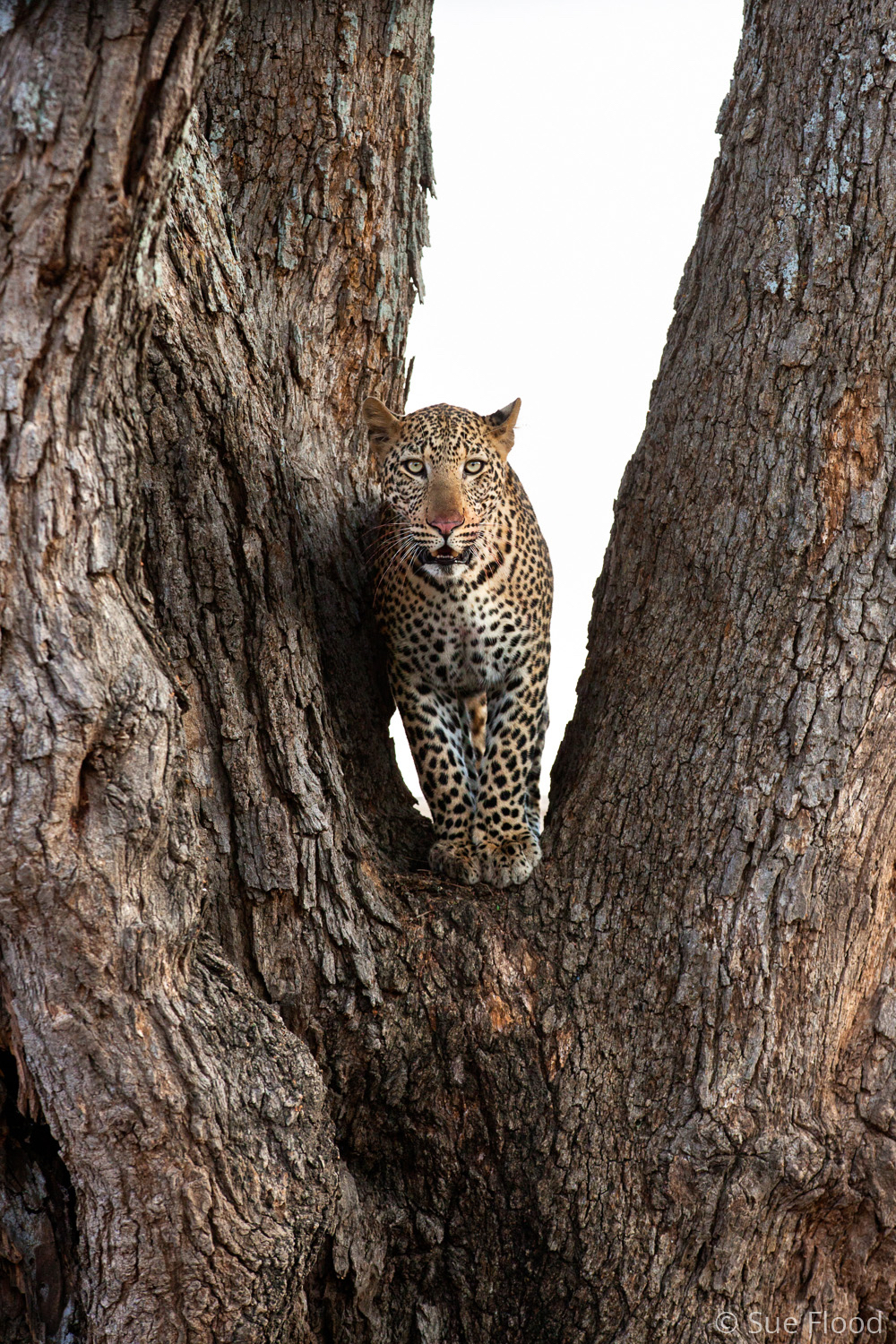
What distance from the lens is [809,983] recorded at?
3.67 metres

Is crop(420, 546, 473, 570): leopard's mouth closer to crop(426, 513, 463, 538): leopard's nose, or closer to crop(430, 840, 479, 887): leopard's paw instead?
crop(426, 513, 463, 538): leopard's nose

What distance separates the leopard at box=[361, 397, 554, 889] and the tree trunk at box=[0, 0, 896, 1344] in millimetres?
678

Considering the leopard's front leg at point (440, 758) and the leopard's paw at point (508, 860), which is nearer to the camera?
the leopard's paw at point (508, 860)

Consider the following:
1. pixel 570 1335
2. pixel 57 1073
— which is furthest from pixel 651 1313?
pixel 57 1073

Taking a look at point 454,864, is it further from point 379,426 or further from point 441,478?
point 379,426

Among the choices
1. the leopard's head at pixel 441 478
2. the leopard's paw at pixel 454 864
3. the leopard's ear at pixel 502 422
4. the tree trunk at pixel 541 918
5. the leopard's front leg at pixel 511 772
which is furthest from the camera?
the leopard's ear at pixel 502 422

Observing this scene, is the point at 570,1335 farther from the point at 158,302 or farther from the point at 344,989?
the point at 158,302

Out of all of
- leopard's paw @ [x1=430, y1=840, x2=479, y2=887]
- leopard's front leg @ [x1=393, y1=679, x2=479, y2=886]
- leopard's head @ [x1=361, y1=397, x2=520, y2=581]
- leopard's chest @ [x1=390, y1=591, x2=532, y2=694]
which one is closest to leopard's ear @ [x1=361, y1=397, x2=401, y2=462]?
leopard's head @ [x1=361, y1=397, x2=520, y2=581]

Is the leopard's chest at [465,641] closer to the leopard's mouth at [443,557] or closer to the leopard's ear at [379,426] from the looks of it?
the leopard's mouth at [443,557]

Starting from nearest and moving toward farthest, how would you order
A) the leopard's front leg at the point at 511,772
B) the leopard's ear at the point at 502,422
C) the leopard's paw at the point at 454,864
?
the leopard's paw at the point at 454,864, the leopard's front leg at the point at 511,772, the leopard's ear at the point at 502,422

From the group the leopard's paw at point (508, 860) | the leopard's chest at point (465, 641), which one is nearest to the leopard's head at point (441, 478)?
the leopard's chest at point (465, 641)

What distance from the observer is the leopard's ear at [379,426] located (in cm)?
490

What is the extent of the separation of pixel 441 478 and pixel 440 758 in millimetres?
1153

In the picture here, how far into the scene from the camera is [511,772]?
5.09m
